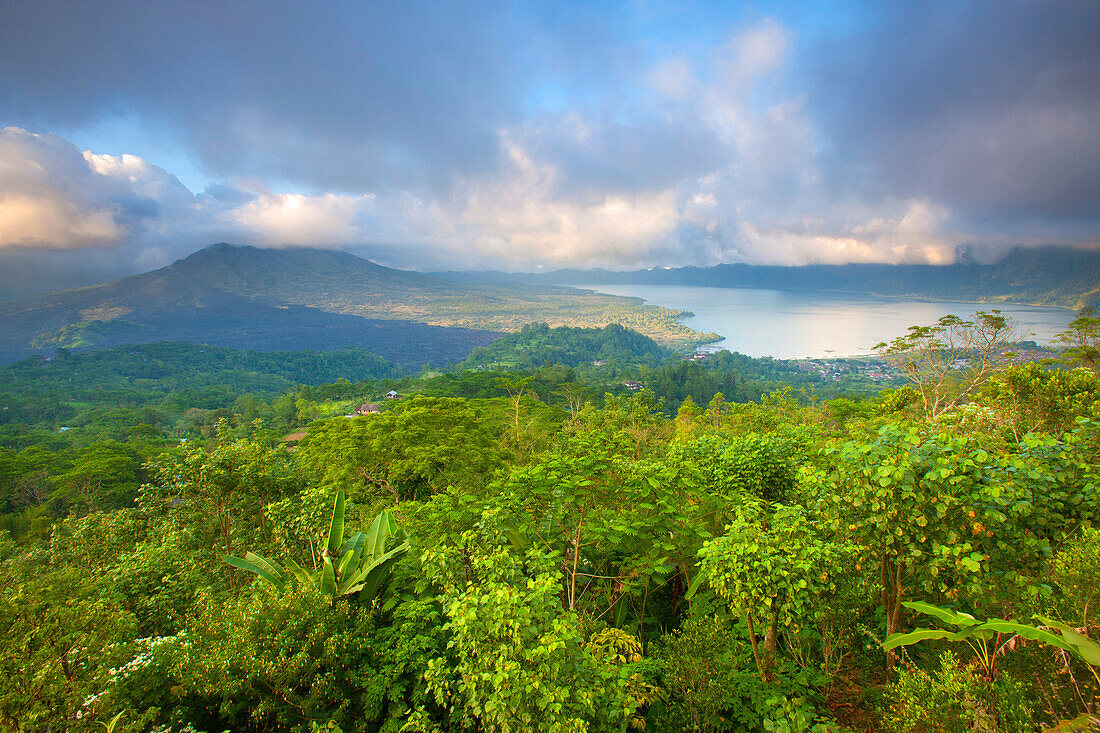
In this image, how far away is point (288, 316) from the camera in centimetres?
16888

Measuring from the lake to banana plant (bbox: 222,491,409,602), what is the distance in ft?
226

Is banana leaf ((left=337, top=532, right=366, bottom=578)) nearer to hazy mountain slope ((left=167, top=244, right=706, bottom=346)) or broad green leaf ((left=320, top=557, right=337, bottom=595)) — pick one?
broad green leaf ((left=320, top=557, right=337, bottom=595))

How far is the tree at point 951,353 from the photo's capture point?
1462cm

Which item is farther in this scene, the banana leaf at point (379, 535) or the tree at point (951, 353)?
the tree at point (951, 353)

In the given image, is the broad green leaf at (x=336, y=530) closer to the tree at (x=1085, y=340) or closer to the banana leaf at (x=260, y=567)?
the banana leaf at (x=260, y=567)

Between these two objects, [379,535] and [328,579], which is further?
[379,535]

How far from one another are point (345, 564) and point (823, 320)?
157 m

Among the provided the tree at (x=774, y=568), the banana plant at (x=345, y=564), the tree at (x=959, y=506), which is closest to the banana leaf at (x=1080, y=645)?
the tree at (x=959, y=506)

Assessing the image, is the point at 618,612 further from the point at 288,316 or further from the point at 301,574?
the point at 288,316

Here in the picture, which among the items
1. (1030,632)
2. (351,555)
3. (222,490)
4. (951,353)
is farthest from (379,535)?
(951,353)

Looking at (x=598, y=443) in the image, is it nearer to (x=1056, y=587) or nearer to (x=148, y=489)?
(x=1056, y=587)

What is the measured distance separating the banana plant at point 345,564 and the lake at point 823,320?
226ft

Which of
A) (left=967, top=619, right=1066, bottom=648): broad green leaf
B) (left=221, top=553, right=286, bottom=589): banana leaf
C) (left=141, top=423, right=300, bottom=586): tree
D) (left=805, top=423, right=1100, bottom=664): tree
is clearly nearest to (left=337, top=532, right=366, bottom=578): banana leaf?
(left=221, top=553, right=286, bottom=589): banana leaf

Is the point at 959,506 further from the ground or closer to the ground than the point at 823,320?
further from the ground
